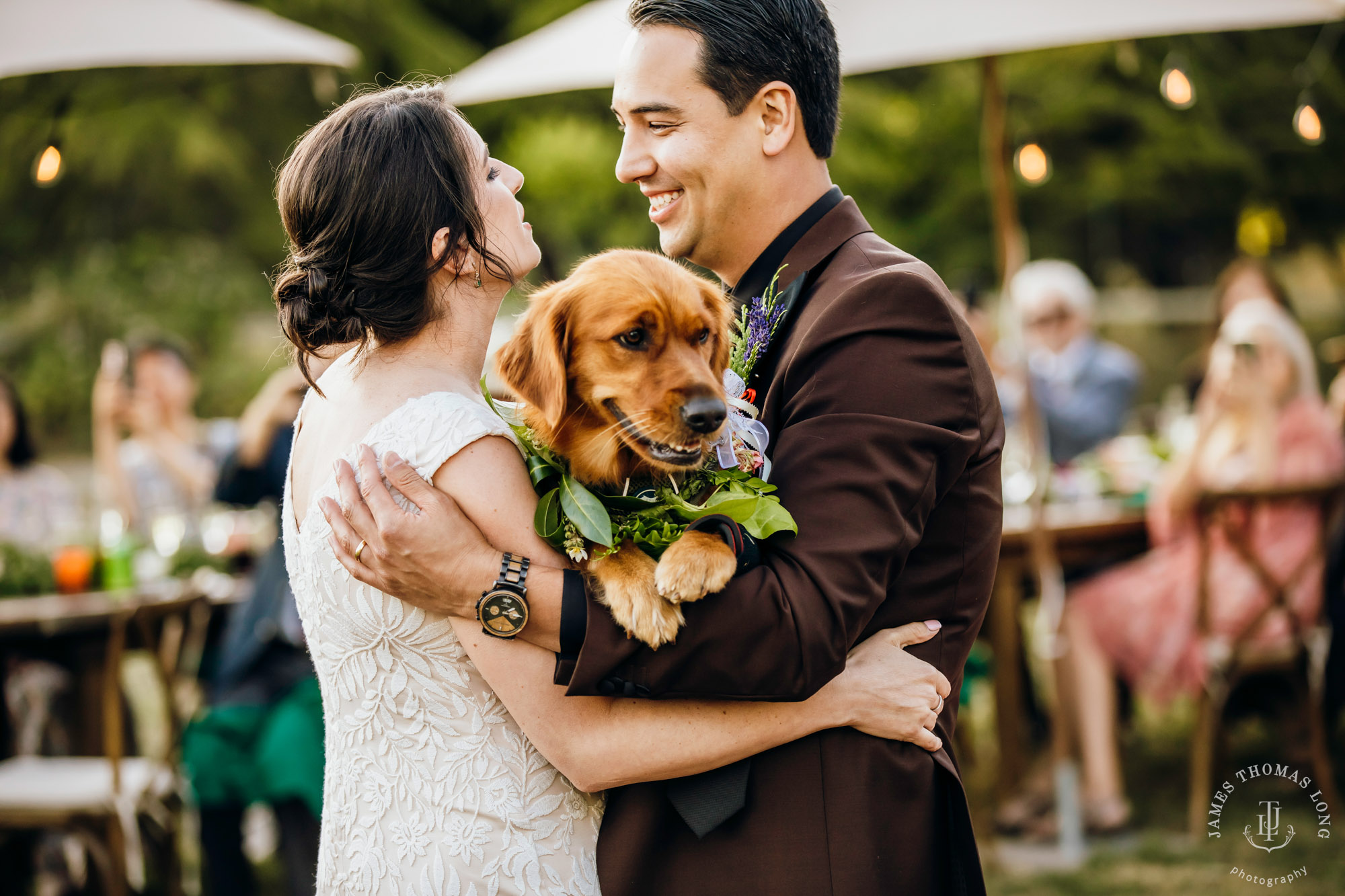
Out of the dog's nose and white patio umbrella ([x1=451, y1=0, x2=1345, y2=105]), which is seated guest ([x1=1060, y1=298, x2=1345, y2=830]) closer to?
white patio umbrella ([x1=451, y1=0, x2=1345, y2=105])

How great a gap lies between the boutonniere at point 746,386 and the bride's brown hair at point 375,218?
47 centimetres

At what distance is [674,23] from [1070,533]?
4.28 metres

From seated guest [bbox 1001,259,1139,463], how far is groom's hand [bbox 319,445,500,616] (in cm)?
551

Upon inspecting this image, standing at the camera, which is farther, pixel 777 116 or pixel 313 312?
pixel 777 116

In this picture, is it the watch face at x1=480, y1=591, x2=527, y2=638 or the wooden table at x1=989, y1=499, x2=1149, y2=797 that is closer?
the watch face at x1=480, y1=591, x2=527, y2=638

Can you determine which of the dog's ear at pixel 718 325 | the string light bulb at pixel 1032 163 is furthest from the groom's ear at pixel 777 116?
the string light bulb at pixel 1032 163

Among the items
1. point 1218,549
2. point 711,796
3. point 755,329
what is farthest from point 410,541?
point 1218,549

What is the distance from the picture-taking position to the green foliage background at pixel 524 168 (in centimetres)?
1250

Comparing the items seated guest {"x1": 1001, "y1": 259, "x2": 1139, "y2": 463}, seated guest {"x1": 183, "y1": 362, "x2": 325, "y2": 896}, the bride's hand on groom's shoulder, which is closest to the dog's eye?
the bride's hand on groom's shoulder

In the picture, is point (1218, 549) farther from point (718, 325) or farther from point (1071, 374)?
point (718, 325)

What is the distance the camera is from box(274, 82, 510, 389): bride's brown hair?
1.99m

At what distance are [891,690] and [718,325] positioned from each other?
2.52 ft

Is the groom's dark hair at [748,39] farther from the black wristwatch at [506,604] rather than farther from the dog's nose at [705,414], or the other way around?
the black wristwatch at [506,604]

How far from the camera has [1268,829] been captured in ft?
17.3
